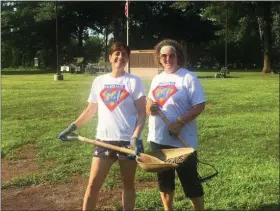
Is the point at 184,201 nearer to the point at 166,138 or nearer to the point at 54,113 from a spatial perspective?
the point at 166,138

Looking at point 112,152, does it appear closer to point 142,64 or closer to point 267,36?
point 142,64

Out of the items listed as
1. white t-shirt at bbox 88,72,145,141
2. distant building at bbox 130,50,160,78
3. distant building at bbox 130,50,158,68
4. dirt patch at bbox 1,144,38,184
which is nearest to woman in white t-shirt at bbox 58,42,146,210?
white t-shirt at bbox 88,72,145,141

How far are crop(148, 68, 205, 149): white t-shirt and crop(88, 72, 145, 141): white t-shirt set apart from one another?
0.17 m

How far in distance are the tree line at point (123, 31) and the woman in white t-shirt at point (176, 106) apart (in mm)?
45159

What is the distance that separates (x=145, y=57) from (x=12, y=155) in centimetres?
2290

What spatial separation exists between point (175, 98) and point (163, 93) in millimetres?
104

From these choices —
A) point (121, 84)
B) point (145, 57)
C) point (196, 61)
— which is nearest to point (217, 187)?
point (121, 84)

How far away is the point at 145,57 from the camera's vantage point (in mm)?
29328

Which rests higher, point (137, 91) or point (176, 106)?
point (137, 91)

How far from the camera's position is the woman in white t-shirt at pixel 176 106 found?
12.0 feet

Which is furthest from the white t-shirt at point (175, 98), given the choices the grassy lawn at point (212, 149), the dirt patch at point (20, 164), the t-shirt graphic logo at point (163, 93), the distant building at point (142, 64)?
the distant building at point (142, 64)

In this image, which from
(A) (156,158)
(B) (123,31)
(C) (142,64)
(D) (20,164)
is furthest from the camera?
(B) (123,31)

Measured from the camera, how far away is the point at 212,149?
7.12 meters

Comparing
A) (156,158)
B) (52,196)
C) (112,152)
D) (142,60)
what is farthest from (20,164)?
(142,60)
